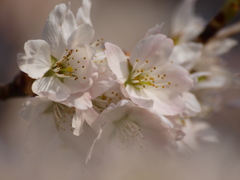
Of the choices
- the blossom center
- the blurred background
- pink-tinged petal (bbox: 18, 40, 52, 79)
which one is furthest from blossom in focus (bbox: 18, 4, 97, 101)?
the blurred background

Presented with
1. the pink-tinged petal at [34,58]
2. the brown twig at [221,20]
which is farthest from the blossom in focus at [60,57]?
the brown twig at [221,20]

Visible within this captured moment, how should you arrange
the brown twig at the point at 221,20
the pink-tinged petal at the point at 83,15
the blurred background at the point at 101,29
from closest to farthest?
the pink-tinged petal at the point at 83,15, the brown twig at the point at 221,20, the blurred background at the point at 101,29

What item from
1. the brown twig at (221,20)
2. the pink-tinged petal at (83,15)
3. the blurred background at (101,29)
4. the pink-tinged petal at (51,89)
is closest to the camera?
the pink-tinged petal at (51,89)

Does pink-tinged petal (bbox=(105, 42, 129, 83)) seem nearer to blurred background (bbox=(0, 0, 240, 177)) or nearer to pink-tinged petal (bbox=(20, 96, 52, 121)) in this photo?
pink-tinged petal (bbox=(20, 96, 52, 121))

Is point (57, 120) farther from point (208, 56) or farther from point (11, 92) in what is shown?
point (208, 56)

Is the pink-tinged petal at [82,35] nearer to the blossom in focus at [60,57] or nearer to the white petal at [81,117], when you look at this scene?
the blossom in focus at [60,57]

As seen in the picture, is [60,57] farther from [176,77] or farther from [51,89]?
[176,77]
